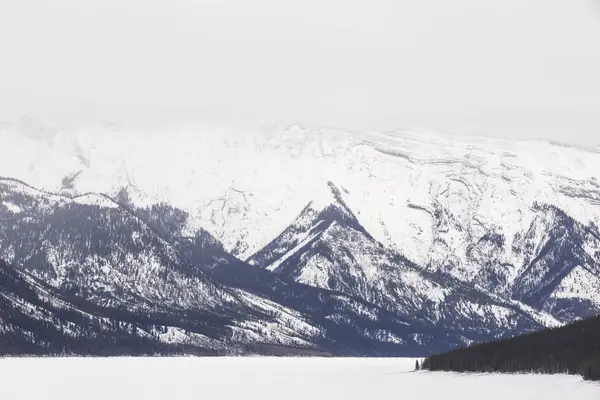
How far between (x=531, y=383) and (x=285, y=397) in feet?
155

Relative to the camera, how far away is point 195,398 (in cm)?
19362

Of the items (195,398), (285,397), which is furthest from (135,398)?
(285,397)

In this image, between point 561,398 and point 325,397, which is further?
point 325,397

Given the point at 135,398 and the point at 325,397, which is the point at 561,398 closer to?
the point at 325,397

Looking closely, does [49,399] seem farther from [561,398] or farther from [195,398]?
[561,398]

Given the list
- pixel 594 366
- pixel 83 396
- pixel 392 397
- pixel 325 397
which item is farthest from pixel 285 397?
pixel 594 366

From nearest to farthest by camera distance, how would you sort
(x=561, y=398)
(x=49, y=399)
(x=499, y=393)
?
(x=561, y=398)
(x=499, y=393)
(x=49, y=399)

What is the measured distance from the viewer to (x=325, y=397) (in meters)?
194

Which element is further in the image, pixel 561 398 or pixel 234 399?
pixel 234 399

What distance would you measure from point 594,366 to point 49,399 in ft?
326

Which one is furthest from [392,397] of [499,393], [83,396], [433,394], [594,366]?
[83,396]

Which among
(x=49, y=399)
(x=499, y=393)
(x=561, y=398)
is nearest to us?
(x=561, y=398)

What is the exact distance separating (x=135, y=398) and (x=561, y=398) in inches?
3161

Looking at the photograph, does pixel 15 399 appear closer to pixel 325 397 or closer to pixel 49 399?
pixel 49 399
